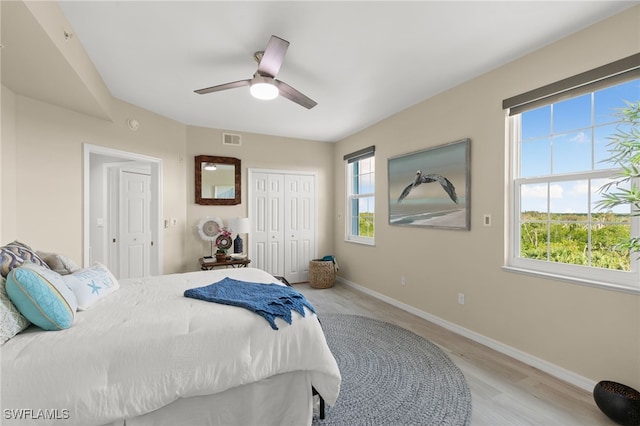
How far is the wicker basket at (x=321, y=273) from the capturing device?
4.83 meters

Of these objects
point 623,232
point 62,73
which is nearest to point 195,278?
point 62,73

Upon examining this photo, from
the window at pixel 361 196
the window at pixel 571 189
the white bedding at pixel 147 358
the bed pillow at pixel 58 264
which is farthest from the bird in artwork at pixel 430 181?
the bed pillow at pixel 58 264

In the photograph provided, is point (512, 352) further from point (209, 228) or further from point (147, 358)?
point (209, 228)

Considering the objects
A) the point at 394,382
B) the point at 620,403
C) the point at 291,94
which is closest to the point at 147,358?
the point at 394,382

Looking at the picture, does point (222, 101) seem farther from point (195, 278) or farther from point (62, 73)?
point (195, 278)

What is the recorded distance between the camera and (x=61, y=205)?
2.84m

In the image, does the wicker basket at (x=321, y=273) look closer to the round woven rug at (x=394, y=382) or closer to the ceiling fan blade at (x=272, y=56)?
the round woven rug at (x=394, y=382)

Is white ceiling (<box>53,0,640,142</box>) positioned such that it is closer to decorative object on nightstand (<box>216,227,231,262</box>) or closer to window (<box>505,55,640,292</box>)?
window (<box>505,55,640,292</box>)

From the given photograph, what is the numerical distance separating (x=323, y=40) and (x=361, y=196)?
2.93 m

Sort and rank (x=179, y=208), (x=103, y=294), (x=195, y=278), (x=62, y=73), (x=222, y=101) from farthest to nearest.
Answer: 1. (x=179, y=208)
2. (x=222, y=101)
3. (x=195, y=278)
4. (x=62, y=73)
5. (x=103, y=294)

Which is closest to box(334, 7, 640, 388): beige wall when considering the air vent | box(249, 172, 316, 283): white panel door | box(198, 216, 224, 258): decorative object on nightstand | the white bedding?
box(249, 172, 316, 283): white panel door

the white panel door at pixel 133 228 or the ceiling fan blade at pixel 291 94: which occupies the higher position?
the ceiling fan blade at pixel 291 94

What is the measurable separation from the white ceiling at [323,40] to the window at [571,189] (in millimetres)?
542

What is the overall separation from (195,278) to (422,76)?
113 inches
